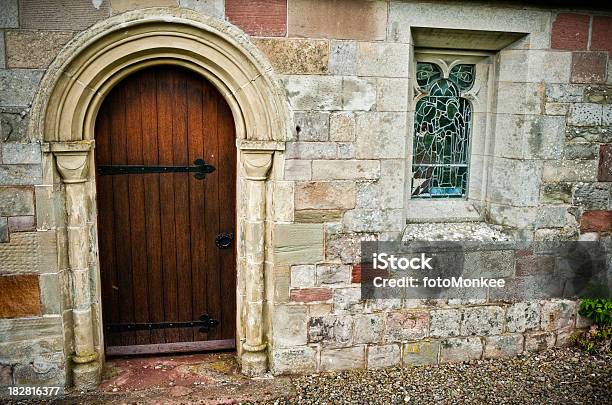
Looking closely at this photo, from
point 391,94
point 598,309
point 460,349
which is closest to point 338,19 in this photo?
point 391,94

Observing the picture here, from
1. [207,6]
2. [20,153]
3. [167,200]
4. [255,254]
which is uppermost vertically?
[207,6]

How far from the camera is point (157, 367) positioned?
167 inches

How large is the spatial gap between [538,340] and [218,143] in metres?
3.16

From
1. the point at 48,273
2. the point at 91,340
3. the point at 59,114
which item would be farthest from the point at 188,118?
the point at 91,340

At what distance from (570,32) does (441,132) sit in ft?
4.08

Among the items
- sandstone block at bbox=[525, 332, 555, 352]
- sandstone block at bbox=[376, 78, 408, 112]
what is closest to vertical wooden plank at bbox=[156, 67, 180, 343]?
sandstone block at bbox=[376, 78, 408, 112]

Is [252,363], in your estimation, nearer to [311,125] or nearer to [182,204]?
[182,204]

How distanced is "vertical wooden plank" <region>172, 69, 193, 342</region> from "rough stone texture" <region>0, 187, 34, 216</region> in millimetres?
1007

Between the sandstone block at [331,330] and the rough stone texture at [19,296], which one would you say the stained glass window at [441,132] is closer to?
the sandstone block at [331,330]

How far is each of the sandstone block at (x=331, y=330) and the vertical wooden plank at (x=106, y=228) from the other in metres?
1.57

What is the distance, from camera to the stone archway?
359 cm

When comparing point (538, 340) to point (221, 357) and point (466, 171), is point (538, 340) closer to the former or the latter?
point (466, 171)

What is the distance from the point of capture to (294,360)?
4.21 metres

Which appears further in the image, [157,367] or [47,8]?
[157,367]
